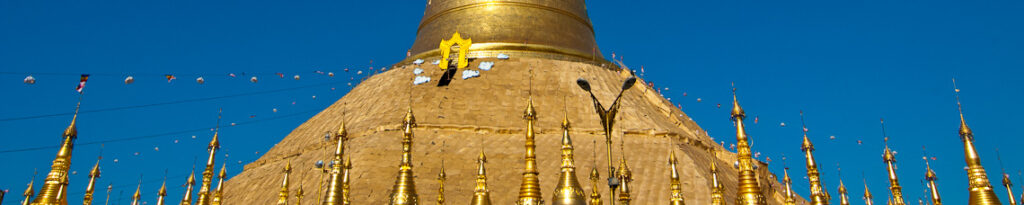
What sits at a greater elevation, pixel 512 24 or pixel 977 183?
pixel 512 24

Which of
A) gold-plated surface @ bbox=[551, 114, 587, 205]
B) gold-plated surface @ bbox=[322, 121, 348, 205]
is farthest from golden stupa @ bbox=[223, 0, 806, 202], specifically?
gold-plated surface @ bbox=[551, 114, 587, 205]

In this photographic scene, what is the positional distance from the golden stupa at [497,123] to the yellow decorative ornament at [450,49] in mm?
69

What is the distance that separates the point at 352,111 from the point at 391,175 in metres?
8.72

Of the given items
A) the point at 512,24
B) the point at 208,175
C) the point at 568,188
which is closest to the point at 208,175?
the point at 208,175

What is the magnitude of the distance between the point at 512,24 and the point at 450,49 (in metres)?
3.68

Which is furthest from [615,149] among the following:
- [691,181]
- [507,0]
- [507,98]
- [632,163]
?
[507,0]

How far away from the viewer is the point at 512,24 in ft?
111

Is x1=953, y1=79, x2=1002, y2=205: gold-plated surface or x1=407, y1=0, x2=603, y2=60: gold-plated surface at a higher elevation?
x1=407, y1=0, x2=603, y2=60: gold-plated surface

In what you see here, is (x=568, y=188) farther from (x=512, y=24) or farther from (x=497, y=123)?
(x=512, y=24)

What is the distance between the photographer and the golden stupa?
20.8 metres

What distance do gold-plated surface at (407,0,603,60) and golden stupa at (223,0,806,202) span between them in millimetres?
72

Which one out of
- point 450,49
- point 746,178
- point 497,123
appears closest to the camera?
point 746,178

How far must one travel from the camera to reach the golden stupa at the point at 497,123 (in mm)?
20812

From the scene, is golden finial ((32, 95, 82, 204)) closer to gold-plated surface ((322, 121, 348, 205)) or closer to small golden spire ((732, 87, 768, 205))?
gold-plated surface ((322, 121, 348, 205))
